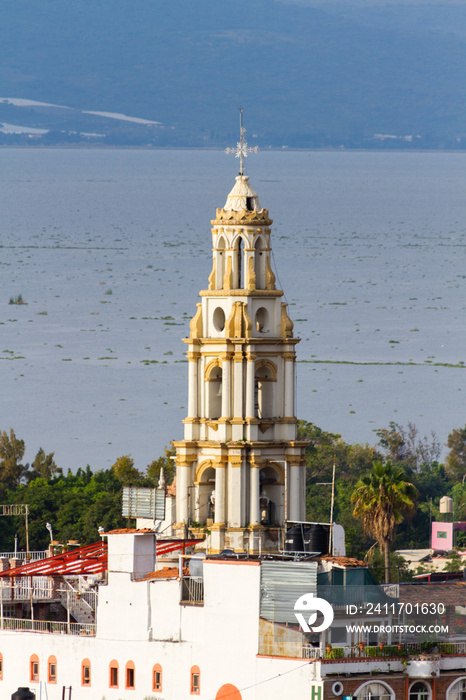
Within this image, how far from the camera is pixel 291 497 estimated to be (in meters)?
81.7

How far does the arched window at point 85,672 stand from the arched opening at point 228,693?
22.0 ft

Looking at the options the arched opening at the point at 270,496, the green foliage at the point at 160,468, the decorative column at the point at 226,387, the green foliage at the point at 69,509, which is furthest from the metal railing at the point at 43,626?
the green foliage at the point at 160,468

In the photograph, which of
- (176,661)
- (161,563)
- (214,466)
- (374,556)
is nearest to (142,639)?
(176,661)

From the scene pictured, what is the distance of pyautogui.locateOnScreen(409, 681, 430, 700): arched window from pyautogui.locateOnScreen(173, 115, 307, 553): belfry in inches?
667

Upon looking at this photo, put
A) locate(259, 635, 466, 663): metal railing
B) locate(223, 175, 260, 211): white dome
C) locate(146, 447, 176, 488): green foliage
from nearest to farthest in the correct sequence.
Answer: locate(259, 635, 466, 663): metal railing < locate(223, 175, 260, 211): white dome < locate(146, 447, 176, 488): green foliage

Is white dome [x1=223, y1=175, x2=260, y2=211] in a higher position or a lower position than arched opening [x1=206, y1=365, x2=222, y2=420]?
higher

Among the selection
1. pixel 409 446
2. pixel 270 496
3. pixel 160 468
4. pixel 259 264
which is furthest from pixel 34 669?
pixel 409 446

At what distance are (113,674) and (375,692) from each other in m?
9.77

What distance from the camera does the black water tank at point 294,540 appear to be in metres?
73.8

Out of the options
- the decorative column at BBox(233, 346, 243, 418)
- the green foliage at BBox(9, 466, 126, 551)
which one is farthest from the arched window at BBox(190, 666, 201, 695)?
the green foliage at BBox(9, 466, 126, 551)

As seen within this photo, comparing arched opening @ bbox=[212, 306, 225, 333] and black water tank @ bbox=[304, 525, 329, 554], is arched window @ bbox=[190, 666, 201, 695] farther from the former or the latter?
arched opening @ bbox=[212, 306, 225, 333]

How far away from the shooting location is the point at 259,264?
83.2 meters

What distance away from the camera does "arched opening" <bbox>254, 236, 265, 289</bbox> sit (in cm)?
8294

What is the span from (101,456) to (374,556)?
74571 mm
